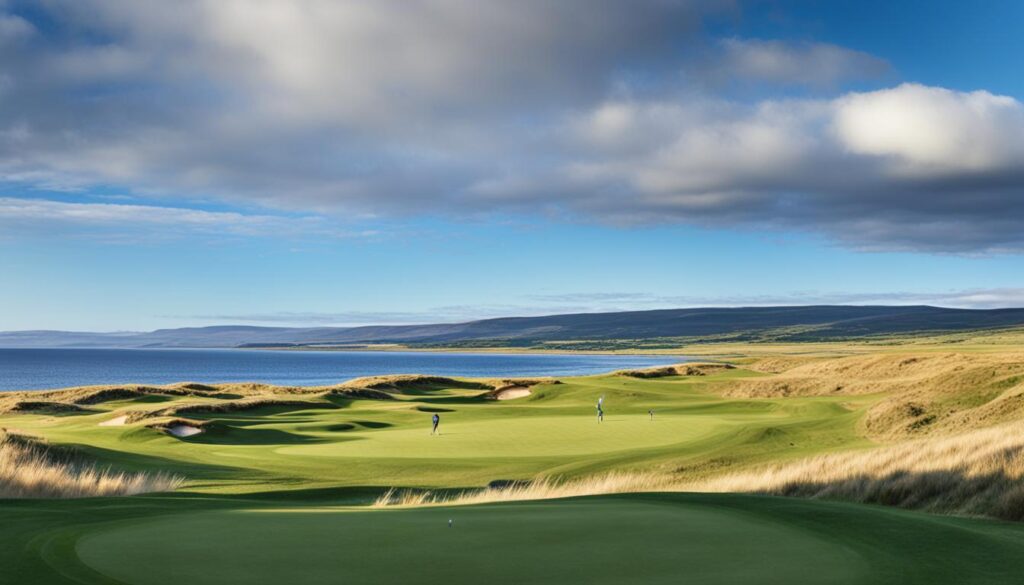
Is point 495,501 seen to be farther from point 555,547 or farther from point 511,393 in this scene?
point 511,393

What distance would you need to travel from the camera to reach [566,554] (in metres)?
7.48

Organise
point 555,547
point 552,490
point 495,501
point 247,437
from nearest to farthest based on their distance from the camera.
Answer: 1. point 555,547
2. point 495,501
3. point 552,490
4. point 247,437

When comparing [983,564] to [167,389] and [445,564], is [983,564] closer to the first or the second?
[445,564]

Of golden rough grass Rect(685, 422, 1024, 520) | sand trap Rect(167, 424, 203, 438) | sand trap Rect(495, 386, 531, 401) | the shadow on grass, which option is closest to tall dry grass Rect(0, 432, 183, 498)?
the shadow on grass

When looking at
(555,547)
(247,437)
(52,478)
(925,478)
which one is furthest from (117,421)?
(555,547)

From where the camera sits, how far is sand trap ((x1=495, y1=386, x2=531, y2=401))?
178ft

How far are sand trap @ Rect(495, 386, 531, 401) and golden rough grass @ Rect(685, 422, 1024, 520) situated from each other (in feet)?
119

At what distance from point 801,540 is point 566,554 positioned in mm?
2494

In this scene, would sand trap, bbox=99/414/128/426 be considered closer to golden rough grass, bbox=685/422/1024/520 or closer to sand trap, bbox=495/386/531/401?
sand trap, bbox=495/386/531/401

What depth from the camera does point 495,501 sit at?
43.5 feet

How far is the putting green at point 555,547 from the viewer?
266 inches

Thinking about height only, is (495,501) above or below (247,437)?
→ above

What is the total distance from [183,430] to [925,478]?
23127 mm

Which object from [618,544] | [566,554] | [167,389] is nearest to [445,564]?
[566,554]
